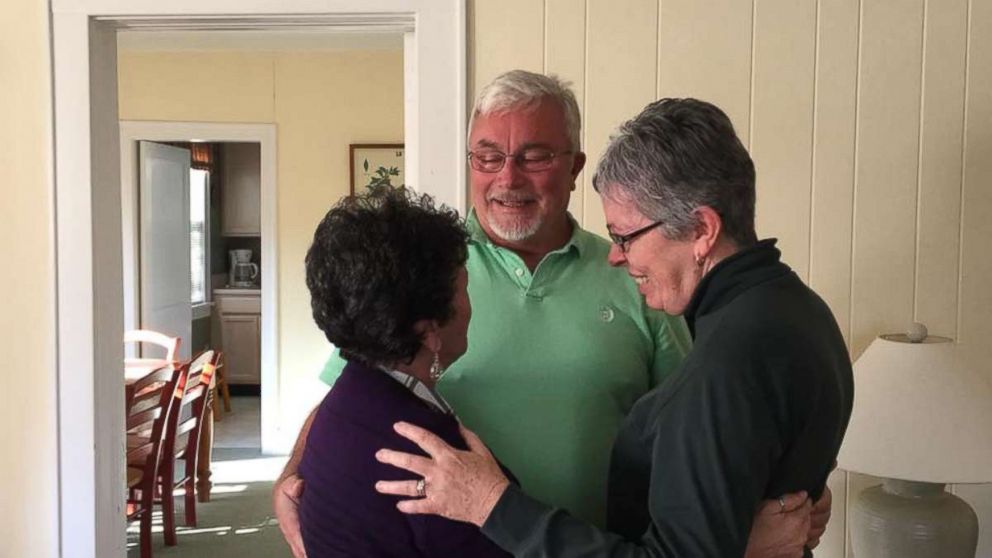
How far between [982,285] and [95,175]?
233cm

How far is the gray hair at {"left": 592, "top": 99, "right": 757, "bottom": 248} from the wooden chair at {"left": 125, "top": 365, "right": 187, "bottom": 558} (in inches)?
128

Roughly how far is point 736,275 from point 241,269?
7.44 metres

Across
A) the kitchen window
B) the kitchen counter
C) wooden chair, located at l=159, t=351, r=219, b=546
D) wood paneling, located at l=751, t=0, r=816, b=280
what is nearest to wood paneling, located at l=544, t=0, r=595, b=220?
wood paneling, located at l=751, t=0, r=816, b=280

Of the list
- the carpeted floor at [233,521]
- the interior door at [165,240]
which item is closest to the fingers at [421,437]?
the carpeted floor at [233,521]

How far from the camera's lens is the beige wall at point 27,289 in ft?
8.03

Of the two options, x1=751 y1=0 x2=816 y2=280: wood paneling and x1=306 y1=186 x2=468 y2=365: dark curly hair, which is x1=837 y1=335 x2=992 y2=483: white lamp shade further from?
x1=306 y1=186 x2=468 y2=365: dark curly hair

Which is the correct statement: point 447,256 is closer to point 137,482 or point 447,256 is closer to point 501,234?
point 501,234

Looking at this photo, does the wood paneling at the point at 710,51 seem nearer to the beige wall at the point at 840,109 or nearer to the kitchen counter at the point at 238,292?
the beige wall at the point at 840,109

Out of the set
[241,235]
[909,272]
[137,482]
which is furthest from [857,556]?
[241,235]

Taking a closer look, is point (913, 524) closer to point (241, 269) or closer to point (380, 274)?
point (380, 274)

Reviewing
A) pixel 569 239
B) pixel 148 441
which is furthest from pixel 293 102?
pixel 569 239

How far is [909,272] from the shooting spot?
91.8 inches

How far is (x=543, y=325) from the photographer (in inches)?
60.2

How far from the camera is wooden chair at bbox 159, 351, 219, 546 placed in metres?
4.23
